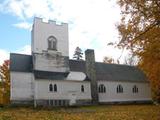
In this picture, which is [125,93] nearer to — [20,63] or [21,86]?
[21,86]

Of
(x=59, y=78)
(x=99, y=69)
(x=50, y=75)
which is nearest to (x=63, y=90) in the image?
(x=59, y=78)

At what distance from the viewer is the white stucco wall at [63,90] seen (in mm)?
42812

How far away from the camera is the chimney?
156ft

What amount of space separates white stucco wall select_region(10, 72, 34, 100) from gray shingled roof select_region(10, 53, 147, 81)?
90cm

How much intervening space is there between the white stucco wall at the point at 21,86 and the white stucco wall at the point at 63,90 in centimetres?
143

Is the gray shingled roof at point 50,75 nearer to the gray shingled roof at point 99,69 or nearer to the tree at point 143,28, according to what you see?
the gray shingled roof at point 99,69

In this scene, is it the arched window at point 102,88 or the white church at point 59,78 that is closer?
the white church at point 59,78

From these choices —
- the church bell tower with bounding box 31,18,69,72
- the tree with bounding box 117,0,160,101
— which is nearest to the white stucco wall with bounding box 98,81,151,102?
the church bell tower with bounding box 31,18,69,72

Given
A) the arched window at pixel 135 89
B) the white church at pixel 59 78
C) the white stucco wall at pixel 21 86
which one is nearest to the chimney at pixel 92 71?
the white church at pixel 59 78

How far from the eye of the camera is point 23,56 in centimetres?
4603

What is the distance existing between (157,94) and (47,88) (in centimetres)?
2066

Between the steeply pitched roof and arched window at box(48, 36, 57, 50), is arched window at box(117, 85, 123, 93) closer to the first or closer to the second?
the steeply pitched roof

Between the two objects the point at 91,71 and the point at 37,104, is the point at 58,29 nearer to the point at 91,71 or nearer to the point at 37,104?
the point at 91,71

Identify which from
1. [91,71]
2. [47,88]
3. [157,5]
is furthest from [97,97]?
[157,5]
